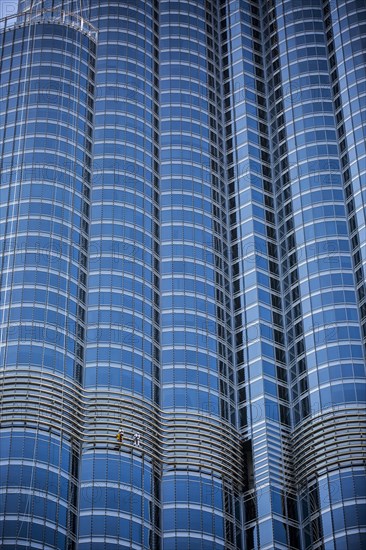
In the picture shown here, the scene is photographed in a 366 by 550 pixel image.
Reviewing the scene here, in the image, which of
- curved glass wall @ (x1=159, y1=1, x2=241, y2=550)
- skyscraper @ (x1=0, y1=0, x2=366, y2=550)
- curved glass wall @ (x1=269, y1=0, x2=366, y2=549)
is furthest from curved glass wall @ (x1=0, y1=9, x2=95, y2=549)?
curved glass wall @ (x1=269, y1=0, x2=366, y2=549)

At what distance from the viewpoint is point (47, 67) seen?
166m

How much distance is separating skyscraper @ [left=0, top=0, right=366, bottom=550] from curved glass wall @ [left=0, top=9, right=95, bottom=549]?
0.25 meters

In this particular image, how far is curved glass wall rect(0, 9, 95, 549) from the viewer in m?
125

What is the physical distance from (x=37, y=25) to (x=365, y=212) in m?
53.0

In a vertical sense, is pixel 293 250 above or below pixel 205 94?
below

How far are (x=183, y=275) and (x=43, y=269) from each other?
17510mm

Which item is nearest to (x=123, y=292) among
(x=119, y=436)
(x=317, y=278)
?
(x=119, y=436)

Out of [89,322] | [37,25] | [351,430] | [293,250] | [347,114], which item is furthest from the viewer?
[37,25]

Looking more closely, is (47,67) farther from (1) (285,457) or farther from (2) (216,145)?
(1) (285,457)

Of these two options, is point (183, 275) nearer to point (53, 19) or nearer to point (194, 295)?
point (194, 295)

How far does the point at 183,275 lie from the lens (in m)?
151

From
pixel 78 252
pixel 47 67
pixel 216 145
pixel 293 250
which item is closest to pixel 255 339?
pixel 293 250

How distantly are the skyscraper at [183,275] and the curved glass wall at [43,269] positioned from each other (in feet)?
0.81

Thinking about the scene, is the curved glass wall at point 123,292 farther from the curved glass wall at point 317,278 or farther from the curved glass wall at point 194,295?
the curved glass wall at point 317,278
